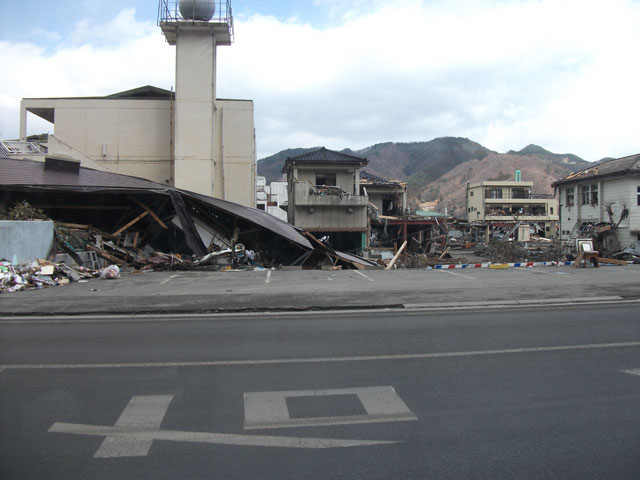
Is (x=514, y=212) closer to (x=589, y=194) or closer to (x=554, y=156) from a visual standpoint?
(x=589, y=194)

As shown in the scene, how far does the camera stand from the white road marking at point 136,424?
3.82m

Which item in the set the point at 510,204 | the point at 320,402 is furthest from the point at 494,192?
the point at 320,402

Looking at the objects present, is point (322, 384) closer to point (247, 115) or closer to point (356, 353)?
point (356, 353)

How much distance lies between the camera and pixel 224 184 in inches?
1239

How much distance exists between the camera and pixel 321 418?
4430mm

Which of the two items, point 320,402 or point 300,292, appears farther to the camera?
point 300,292

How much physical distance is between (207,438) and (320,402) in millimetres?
1211

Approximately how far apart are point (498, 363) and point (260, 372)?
2.93 m

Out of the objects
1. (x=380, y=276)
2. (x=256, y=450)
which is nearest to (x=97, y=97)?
(x=380, y=276)

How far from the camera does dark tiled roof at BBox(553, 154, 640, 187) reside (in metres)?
30.5

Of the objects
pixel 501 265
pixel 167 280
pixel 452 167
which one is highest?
pixel 452 167

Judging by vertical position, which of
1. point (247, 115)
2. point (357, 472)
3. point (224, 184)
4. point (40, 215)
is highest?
point (247, 115)

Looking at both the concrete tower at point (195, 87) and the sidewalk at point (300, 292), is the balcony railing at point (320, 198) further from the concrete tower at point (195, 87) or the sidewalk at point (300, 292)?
the sidewalk at point (300, 292)

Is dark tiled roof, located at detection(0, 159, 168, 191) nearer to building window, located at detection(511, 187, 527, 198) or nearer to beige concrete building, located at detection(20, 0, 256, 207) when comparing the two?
beige concrete building, located at detection(20, 0, 256, 207)
